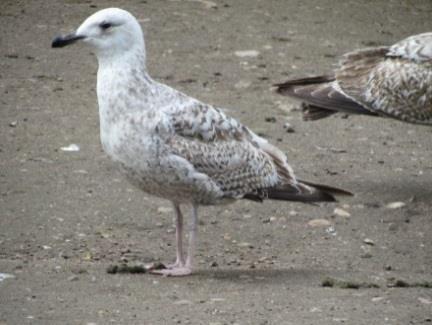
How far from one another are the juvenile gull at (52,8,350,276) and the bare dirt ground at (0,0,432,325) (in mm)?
479

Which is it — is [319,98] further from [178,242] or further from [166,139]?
[166,139]

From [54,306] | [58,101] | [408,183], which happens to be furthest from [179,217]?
[58,101]

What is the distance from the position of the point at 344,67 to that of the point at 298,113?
0.88 meters

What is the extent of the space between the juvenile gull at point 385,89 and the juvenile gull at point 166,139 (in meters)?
2.24

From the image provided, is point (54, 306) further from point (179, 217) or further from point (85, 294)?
point (179, 217)

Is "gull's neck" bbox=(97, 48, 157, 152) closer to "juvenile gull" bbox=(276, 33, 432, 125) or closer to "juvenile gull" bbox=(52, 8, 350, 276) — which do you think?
"juvenile gull" bbox=(52, 8, 350, 276)

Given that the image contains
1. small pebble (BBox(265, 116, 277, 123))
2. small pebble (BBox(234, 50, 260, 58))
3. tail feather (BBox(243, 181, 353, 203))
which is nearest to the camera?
tail feather (BBox(243, 181, 353, 203))

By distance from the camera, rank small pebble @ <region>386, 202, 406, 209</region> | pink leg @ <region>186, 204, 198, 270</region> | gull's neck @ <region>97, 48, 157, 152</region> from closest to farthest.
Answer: gull's neck @ <region>97, 48, 157, 152</region> → pink leg @ <region>186, 204, 198, 270</region> → small pebble @ <region>386, 202, 406, 209</region>

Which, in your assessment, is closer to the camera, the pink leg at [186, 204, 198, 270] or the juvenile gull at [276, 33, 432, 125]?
the pink leg at [186, 204, 198, 270]

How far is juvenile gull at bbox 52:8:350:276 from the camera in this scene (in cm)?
770

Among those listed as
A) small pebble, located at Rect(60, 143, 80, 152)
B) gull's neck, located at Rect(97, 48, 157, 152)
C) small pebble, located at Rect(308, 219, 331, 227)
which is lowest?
small pebble, located at Rect(308, 219, 331, 227)

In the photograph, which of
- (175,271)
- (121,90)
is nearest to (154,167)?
(121,90)

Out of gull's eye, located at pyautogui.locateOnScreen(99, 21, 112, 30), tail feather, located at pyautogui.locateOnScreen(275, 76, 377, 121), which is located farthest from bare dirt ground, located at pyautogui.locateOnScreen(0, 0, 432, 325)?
gull's eye, located at pyautogui.locateOnScreen(99, 21, 112, 30)

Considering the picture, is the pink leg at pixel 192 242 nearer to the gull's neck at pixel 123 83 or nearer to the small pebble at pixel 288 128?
the gull's neck at pixel 123 83
